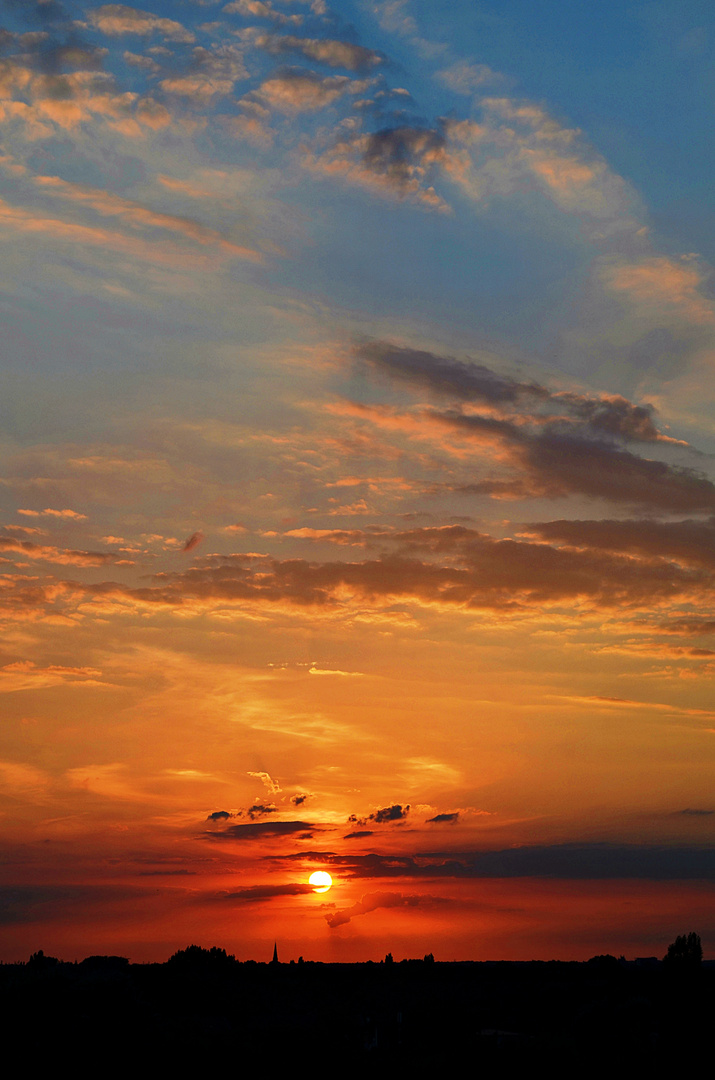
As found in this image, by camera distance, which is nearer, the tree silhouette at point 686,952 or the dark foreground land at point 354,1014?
the dark foreground land at point 354,1014

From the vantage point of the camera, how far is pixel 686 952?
8244cm

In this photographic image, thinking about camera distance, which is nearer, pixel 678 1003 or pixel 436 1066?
pixel 436 1066

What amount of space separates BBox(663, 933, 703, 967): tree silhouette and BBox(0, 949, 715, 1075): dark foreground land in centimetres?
110

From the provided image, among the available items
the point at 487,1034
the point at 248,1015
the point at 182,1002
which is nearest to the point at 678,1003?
the point at 487,1034

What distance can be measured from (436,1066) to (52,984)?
75.7 ft

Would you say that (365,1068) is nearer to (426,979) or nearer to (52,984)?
(52,984)

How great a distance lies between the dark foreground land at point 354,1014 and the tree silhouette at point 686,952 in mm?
1096

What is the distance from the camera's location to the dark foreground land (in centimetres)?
5269

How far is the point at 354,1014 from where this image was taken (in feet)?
288

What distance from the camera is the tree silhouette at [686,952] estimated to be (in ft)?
267

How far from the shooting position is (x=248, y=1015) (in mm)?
79062

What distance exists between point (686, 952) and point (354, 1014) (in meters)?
29.8

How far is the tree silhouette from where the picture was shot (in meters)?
81.5

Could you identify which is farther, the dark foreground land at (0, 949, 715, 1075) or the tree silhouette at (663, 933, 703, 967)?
the tree silhouette at (663, 933, 703, 967)
